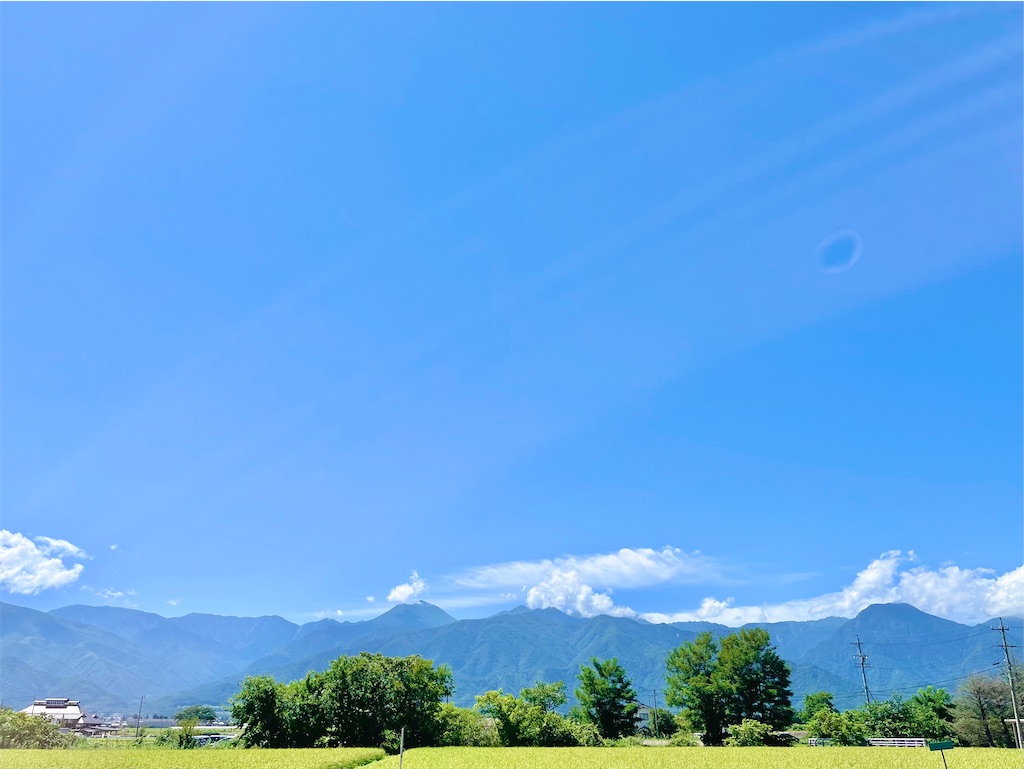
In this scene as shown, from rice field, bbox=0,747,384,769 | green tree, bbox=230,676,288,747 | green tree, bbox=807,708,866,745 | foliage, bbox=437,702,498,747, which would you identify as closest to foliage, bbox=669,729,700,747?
green tree, bbox=807,708,866,745

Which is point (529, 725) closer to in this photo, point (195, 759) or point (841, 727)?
point (195, 759)

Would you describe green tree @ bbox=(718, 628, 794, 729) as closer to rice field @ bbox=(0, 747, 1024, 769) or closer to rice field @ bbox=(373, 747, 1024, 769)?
rice field @ bbox=(373, 747, 1024, 769)

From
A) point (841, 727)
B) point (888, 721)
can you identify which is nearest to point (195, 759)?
point (841, 727)

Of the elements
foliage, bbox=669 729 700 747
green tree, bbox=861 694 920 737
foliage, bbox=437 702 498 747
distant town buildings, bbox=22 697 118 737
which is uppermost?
foliage, bbox=437 702 498 747

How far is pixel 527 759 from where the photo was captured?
39.2m

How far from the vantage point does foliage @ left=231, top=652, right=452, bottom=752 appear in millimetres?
47406

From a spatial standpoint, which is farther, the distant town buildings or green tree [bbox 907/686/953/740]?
the distant town buildings

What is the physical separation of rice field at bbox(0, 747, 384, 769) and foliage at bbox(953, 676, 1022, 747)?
2356 inches

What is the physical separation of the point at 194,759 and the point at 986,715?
7269 centimetres

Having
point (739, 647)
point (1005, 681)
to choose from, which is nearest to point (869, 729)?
point (739, 647)

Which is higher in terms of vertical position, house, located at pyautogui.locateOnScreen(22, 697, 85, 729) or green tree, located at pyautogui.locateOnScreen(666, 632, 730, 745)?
green tree, located at pyautogui.locateOnScreen(666, 632, 730, 745)

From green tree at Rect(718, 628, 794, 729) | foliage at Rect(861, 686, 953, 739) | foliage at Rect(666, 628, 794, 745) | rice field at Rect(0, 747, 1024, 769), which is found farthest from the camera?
foliage at Rect(861, 686, 953, 739)

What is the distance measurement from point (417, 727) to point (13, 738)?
96.6 feet

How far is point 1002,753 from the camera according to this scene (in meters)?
35.6
